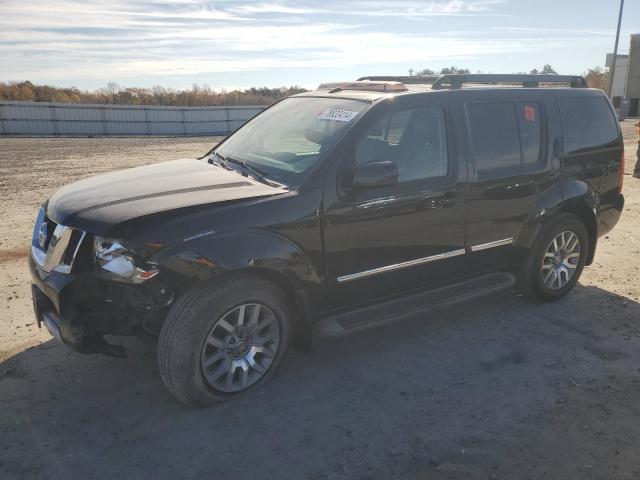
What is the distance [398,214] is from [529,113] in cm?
177

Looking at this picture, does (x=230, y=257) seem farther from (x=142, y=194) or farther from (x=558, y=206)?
(x=558, y=206)

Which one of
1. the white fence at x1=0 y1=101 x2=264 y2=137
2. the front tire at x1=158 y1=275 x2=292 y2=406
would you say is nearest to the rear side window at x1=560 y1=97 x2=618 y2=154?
the front tire at x1=158 y1=275 x2=292 y2=406

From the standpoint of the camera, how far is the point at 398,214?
3.85 m

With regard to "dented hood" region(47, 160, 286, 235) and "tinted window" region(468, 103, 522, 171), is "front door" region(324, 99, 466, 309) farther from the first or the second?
"dented hood" region(47, 160, 286, 235)

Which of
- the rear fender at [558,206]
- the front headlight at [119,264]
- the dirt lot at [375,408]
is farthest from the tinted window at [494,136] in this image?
the front headlight at [119,264]

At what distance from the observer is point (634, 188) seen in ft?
36.4

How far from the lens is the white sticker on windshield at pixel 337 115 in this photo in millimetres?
3822

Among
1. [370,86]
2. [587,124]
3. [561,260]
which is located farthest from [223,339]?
[587,124]

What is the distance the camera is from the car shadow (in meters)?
2.92

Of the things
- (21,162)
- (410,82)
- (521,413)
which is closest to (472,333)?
(521,413)

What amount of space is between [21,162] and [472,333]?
49.5 ft

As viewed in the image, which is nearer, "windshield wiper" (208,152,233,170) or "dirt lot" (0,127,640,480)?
"dirt lot" (0,127,640,480)

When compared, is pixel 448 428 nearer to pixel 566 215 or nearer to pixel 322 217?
pixel 322 217

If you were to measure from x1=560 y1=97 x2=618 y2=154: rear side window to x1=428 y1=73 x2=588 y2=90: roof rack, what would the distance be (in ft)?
0.94
